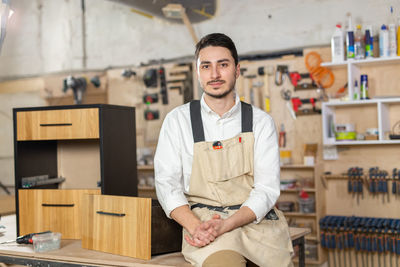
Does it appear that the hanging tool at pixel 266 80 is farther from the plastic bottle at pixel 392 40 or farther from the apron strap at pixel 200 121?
the apron strap at pixel 200 121

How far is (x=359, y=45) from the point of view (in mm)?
4281

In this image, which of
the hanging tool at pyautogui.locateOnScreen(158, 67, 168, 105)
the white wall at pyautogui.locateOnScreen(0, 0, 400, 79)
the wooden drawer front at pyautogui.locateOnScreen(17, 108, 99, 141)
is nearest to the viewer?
the wooden drawer front at pyautogui.locateOnScreen(17, 108, 99, 141)

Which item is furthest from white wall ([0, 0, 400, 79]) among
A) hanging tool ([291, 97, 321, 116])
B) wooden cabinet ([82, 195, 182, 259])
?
wooden cabinet ([82, 195, 182, 259])

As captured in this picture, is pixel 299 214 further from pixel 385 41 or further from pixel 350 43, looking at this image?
pixel 385 41

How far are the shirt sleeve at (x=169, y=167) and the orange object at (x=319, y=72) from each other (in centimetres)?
278

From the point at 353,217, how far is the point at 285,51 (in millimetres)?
1784

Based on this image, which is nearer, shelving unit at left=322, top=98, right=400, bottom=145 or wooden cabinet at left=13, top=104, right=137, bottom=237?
wooden cabinet at left=13, top=104, right=137, bottom=237

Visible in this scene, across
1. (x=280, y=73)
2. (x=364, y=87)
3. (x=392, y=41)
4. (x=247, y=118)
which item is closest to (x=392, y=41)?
(x=392, y=41)

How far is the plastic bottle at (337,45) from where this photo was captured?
4.31 metres

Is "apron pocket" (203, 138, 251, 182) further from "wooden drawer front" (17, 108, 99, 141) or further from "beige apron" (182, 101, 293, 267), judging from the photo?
"wooden drawer front" (17, 108, 99, 141)

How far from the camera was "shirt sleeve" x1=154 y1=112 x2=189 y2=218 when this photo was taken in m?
2.03

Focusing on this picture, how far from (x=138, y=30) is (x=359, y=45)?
2659mm

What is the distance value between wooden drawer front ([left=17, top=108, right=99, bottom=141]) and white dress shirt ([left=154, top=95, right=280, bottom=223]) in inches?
19.4

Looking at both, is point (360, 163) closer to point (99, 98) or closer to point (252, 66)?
point (252, 66)
